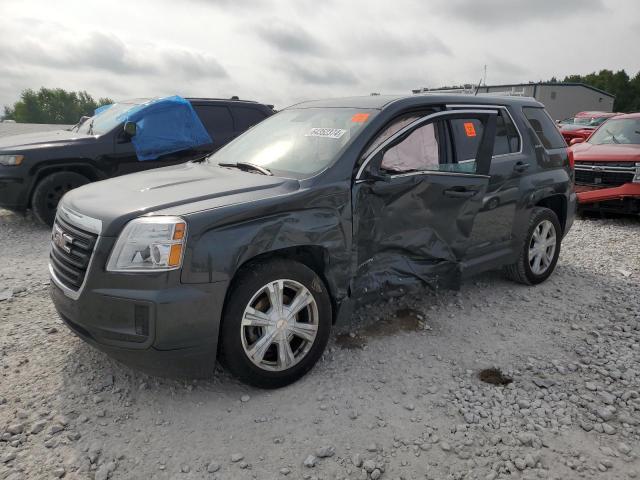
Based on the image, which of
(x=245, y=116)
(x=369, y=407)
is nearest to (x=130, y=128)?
(x=245, y=116)

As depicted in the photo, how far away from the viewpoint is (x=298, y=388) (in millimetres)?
3158

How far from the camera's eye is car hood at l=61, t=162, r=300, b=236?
2.81 meters

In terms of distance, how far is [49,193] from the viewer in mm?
6789

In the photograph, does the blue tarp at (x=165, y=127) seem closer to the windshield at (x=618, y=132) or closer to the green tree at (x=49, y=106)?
the windshield at (x=618, y=132)

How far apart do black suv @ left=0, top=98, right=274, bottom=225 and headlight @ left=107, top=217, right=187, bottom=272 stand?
15.9ft

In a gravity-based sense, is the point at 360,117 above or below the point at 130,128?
below

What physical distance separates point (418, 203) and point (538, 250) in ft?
6.37

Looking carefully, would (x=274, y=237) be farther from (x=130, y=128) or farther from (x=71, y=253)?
(x=130, y=128)

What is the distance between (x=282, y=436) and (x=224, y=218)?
1222 mm

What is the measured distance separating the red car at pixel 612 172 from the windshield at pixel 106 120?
→ 7.12m

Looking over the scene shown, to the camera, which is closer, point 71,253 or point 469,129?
point 71,253

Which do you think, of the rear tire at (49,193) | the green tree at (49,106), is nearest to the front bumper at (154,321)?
the rear tire at (49,193)

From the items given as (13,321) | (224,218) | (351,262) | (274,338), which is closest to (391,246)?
(351,262)

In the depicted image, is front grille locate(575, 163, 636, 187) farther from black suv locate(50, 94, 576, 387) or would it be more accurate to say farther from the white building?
the white building
